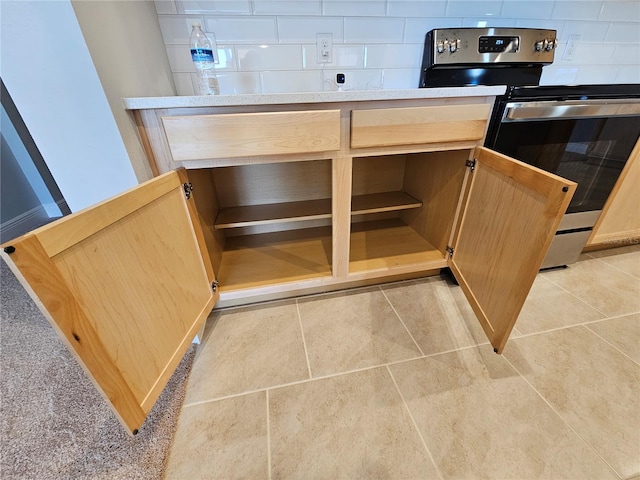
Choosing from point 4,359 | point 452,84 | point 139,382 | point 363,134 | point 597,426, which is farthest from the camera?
point 452,84

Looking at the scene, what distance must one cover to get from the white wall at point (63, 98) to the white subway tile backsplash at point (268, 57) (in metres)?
0.73

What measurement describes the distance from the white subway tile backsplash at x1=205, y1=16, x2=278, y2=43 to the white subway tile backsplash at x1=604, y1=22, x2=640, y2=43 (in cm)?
188

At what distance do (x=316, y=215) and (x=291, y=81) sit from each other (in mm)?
684

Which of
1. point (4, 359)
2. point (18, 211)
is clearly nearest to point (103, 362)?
point (4, 359)

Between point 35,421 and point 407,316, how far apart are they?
136 cm

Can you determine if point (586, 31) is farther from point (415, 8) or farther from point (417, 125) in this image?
point (417, 125)

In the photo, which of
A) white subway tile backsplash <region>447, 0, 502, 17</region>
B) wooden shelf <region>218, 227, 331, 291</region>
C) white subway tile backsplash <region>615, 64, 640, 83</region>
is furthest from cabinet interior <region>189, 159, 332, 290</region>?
white subway tile backsplash <region>615, 64, 640, 83</region>

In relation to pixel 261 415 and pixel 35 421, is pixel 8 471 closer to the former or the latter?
pixel 35 421

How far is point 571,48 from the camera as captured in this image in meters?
1.49

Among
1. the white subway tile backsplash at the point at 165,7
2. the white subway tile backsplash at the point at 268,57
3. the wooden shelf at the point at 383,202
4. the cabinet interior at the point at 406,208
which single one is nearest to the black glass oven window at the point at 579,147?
the cabinet interior at the point at 406,208

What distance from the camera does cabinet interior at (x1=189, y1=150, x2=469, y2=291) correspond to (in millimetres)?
1225

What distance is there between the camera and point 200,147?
0.83 meters

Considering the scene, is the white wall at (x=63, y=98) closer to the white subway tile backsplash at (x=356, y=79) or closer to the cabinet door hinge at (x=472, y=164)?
the white subway tile backsplash at (x=356, y=79)

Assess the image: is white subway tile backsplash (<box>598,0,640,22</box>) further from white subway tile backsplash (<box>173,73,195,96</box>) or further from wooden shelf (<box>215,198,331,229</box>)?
white subway tile backsplash (<box>173,73,195,96</box>)
